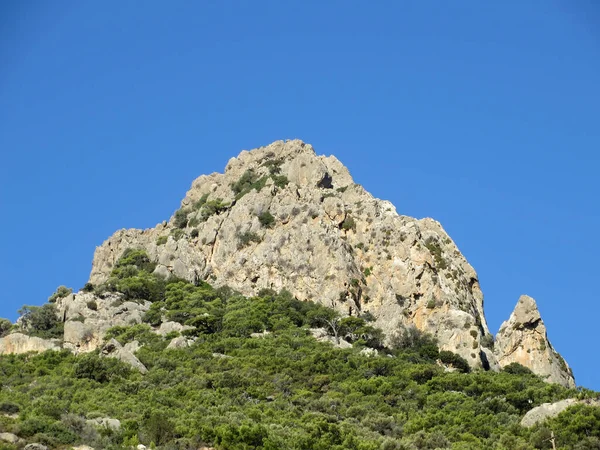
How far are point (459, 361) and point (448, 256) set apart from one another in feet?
71.6

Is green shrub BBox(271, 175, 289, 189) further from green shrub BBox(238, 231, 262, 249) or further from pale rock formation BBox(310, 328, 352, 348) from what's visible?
pale rock formation BBox(310, 328, 352, 348)

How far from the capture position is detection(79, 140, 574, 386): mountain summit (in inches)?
3871

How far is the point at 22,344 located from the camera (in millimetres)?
85562

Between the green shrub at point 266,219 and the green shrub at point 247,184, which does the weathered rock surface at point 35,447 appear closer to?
the green shrub at point 266,219

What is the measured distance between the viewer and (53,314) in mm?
95688

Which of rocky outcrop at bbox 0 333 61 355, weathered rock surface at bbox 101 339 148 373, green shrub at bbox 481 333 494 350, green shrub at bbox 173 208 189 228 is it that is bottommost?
weathered rock surface at bbox 101 339 148 373

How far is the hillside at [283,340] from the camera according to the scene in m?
58.9

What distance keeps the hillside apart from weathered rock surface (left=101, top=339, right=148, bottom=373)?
0.18 meters

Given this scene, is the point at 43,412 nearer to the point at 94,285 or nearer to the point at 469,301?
the point at 94,285

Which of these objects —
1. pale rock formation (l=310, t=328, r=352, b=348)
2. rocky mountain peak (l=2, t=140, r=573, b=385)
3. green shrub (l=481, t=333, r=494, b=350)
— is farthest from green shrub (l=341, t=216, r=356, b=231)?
green shrub (l=481, t=333, r=494, b=350)

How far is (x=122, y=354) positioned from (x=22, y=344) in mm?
11007

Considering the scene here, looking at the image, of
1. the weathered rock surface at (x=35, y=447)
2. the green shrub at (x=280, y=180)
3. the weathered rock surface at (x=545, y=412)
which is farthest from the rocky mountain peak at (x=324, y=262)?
the weathered rock surface at (x=35, y=447)

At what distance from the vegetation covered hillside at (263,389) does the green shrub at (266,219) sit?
8831 mm

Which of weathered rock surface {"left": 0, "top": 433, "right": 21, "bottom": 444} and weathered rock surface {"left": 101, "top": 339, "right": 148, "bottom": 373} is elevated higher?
weathered rock surface {"left": 101, "top": 339, "right": 148, "bottom": 373}
